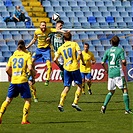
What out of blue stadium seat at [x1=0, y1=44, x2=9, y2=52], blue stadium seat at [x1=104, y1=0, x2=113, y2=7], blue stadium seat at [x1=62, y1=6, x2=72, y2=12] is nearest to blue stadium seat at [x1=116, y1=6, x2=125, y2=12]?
blue stadium seat at [x1=104, y1=0, x2=113, y2=7]

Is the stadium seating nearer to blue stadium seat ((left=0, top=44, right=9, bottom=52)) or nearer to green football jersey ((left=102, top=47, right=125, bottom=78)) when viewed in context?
blue stadium seat ((left=0, top=44, right=9, bottom=52))

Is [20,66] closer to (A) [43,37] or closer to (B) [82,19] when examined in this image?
(A) [43,37]

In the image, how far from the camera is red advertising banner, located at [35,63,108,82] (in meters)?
29.8

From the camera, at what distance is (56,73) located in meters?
30.1

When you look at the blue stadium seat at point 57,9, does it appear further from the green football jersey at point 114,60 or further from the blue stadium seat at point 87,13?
the green football jersey at point 114,60

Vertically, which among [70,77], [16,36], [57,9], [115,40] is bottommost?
[70,77]

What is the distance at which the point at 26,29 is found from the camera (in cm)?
3008

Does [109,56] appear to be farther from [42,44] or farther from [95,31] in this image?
[95,31]

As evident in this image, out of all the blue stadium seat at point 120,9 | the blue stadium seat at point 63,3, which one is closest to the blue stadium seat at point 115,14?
the blue stadium seat at point 120,9

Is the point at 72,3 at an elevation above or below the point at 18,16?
above

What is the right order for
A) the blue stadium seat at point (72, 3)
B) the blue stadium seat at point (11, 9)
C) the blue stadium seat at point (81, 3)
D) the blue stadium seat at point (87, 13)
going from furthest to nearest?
the blue stadium seat at point (81, 3), the blue stadium seat at point (72, 3), the blue stadium seat at point (87, 13), the blue stadium seat at point (11, 9)

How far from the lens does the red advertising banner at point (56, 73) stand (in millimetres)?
29750

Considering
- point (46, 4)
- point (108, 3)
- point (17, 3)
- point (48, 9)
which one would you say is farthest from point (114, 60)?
point (108, 3)

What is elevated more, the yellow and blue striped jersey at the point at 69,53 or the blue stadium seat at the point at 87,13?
the blue stadium seat at the point at 87,13
